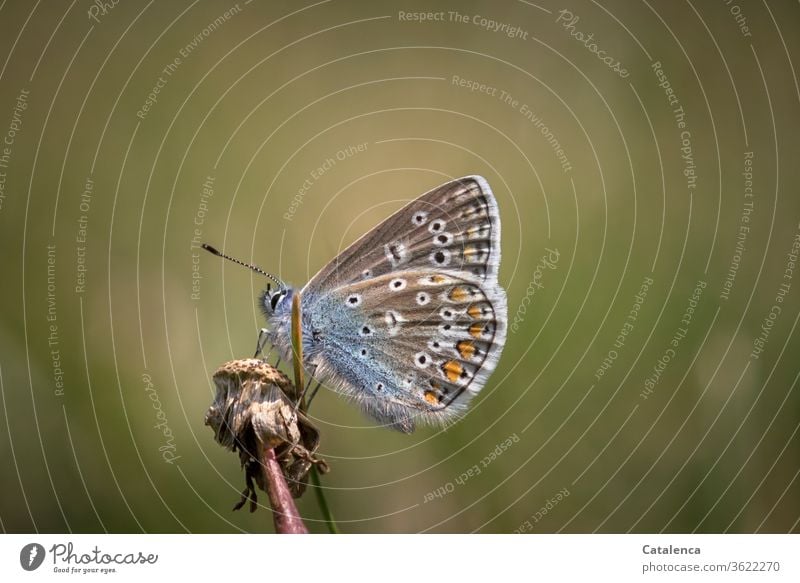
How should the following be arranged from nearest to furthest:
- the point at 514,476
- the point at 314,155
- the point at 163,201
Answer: the point at 514,476 < the point at 163,201 < the point at 314,155

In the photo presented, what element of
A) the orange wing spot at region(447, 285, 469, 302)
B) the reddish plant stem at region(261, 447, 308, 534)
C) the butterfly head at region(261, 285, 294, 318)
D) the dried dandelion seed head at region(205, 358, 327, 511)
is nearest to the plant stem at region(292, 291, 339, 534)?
the dried dandelion seed head at region(205, 358, 327, 511)

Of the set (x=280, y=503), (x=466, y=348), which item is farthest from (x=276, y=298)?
(x=280, y=503)

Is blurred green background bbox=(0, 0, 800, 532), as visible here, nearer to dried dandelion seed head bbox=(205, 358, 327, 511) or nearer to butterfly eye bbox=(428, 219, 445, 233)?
butterfly eye bbox=(428, 219, 445, 233)

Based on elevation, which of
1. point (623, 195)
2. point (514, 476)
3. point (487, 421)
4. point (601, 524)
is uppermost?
point (623, 195)

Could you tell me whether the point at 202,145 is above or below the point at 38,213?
above

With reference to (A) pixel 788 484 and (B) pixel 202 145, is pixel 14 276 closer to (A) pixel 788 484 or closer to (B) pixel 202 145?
(B) pixel 202 145

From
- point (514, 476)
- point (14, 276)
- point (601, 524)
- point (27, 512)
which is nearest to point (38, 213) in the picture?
point (14, 276)

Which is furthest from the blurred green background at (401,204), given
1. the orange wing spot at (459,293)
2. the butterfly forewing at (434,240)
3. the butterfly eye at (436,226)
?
the butterfly eye at (436,226)
